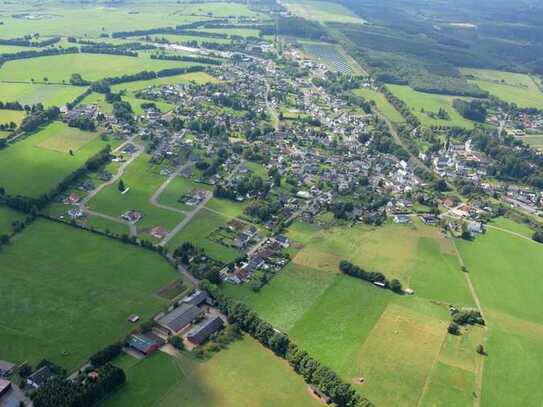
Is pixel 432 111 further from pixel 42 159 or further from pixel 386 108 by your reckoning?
pixel 42 159

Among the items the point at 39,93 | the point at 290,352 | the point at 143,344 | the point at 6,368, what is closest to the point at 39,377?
the point at 6,368

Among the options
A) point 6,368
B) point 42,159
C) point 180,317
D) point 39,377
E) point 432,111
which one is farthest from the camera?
point 432,111

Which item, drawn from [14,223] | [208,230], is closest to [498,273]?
[208,230]

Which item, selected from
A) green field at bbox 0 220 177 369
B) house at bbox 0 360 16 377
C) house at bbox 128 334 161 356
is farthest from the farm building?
house at bbox 0 360 16 377

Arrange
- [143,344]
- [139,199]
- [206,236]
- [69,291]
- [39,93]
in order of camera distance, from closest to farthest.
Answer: [143,344], [69,291], [206,236], [139,199], [39,93]

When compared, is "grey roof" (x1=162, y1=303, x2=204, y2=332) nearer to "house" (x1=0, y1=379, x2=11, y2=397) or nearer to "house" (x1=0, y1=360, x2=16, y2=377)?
"house" (x1=0, y1=360, x2=16, y2=377)

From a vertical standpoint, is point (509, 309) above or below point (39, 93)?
below
